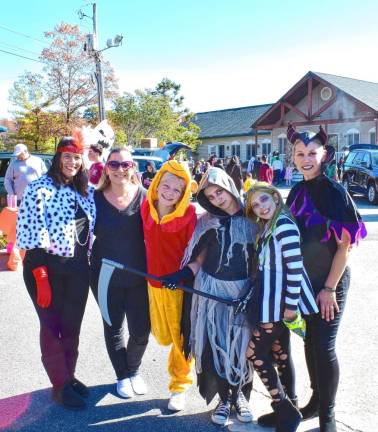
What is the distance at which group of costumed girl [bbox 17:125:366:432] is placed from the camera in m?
2.60

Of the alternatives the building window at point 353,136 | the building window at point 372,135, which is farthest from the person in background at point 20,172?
the building window at point 353,136

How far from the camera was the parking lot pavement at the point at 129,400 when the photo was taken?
9.60 ft

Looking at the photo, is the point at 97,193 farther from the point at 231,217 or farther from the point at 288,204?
the point at 288,204

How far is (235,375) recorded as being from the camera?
286cm

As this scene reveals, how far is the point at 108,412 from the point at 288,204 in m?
1.80

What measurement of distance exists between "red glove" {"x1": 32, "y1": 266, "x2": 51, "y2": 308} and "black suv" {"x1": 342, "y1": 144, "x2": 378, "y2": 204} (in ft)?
44.0

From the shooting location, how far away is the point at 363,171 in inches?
604

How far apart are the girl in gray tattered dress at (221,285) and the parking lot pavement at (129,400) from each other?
26 cm

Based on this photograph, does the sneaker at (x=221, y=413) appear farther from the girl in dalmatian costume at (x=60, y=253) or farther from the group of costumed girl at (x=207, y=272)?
the girl in dalmatian costume at (x=60, y=253)

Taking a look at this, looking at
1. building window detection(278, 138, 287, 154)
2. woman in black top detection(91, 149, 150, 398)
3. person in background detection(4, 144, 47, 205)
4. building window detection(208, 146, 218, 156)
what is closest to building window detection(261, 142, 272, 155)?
building window detection(278, 138, 287, 154)

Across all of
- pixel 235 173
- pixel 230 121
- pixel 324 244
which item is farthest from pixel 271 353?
pixel 230 121

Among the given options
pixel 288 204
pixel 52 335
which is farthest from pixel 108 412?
pixel 288 204

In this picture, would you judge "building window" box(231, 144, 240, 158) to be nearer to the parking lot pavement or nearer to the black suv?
the black suv

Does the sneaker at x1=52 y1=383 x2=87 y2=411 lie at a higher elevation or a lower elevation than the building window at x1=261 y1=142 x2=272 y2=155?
lower
